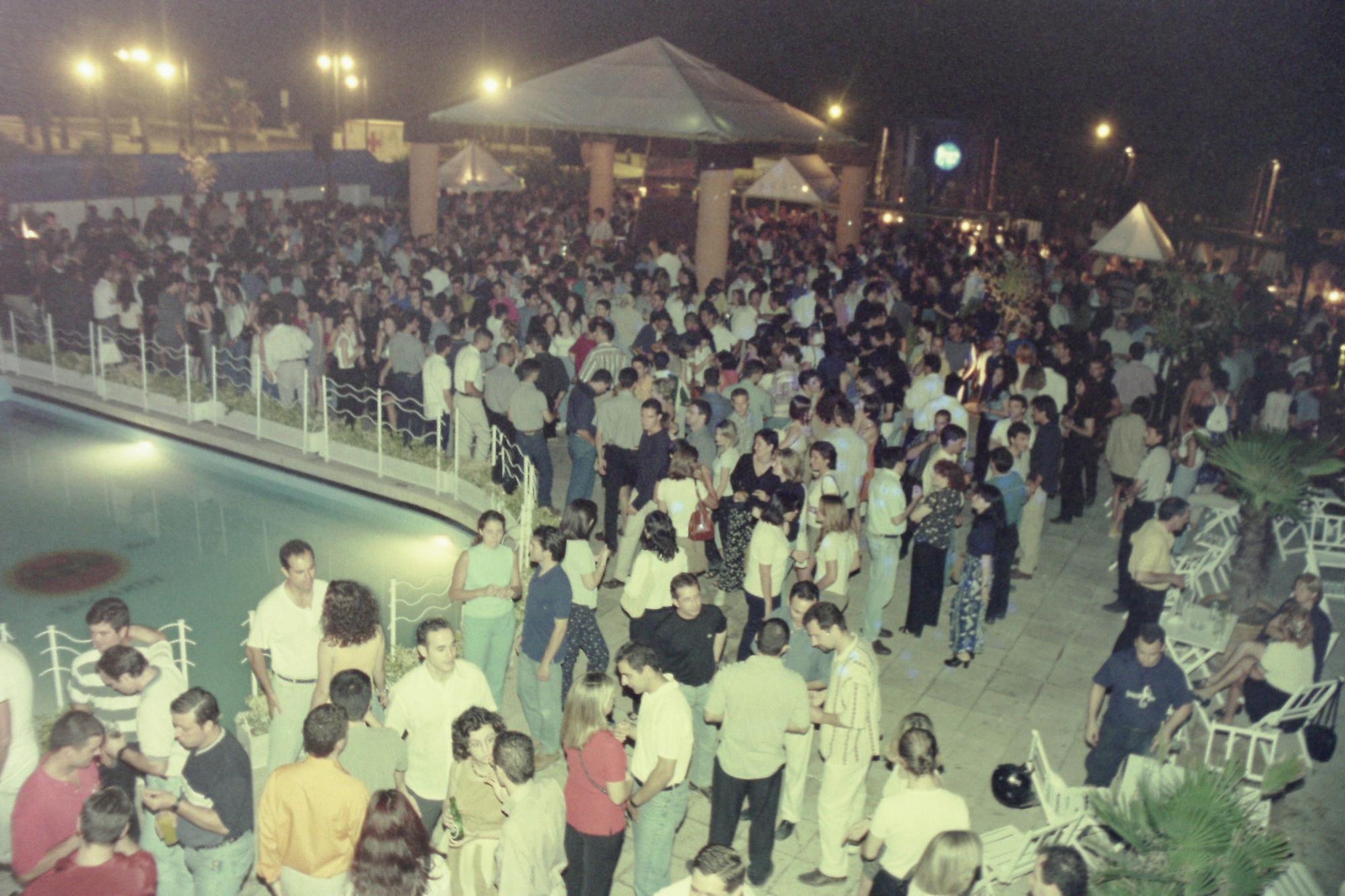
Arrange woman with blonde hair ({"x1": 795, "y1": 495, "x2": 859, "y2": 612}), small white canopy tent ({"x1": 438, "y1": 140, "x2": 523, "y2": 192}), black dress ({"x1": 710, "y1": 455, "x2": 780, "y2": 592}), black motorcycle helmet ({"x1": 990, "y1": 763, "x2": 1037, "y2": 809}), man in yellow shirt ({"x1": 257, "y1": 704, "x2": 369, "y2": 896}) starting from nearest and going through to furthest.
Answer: man in yellow shirt ({"x1": 257, "y1": 704, "x2": 369, "y2": 896}) → black motorcycle helmet ({"x1": 990, "y1": 763, "x2": 1037, "y2": 809}) → woman with blonde hair ({"x1": 795, "y1": 495, "x2": 859, "y2": 612}) → black dress ({"x1": 710, "y1": 455, "x2": 780, "y2": 592}) → small white canopy tent ({"x1": 438, "y1": 140, "x2": 523, "y2": 192})

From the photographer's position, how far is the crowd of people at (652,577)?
4434 millimetres

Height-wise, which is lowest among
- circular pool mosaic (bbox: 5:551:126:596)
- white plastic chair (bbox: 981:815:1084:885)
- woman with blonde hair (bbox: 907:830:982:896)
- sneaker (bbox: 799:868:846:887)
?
circular pool mosaic (bbox: 5:551:126:596)

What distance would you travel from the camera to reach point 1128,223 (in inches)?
615

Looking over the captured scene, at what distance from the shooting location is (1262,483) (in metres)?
8.12

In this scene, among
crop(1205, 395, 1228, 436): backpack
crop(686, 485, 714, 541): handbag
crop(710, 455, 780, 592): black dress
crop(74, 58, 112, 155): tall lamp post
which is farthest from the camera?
crop(74, 58, 112, 155): tall lamp post

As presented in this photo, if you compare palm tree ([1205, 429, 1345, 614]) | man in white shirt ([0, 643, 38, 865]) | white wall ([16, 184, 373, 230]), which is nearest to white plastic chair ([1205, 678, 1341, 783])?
palm tree ([1205, 429, 1345, 614])

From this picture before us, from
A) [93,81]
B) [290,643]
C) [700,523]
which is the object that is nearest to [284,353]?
[700,523]

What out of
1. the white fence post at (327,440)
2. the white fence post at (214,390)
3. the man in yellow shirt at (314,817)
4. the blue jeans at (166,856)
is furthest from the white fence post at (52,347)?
the man in yellow shirt at (314,817)

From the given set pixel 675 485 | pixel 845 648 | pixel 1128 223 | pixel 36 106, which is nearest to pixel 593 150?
pixel 1128 223

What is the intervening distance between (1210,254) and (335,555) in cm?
2210

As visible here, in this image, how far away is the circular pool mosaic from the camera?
32.5ft

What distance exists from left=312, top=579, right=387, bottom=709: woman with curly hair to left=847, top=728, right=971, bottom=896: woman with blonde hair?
8.38 feet

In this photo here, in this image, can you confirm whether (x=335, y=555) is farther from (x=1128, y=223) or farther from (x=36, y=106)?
(x=36, y=106)

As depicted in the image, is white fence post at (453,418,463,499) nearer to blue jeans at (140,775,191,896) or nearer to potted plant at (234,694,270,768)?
potted plant at (234,694,270,768)
